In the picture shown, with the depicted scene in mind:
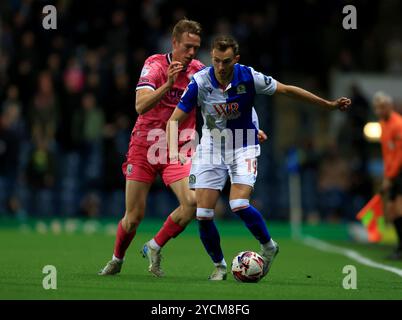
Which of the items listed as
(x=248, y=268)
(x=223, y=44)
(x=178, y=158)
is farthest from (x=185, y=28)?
(x=248, y=268)

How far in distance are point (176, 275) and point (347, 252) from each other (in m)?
5.51

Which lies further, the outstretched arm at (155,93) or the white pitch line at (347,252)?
the white pitch line at (347,252)

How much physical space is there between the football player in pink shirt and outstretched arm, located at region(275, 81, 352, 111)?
0.91 m

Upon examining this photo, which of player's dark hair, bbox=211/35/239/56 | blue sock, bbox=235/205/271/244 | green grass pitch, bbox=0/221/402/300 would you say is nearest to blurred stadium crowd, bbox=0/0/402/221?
green grass pitch, bbox=0/221/402/300

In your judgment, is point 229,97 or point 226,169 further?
point 226,169

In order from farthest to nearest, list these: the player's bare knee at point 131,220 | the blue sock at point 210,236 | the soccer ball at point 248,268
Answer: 1. the player's bare knee at point 131,220
2. the blue sock at point 210,236
3. the soccer ball at point 248,268

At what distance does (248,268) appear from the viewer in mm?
9570

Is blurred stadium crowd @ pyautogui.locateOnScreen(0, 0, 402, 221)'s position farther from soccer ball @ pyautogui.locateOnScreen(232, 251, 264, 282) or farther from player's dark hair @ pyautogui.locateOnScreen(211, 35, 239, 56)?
soccer ball @ pyautogui.locateOnScreen(232, 251, 264, 282)

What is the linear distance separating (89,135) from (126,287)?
40.8 ft

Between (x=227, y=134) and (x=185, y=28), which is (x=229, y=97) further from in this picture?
(x=185, y=28)

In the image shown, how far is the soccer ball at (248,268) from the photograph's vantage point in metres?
9.55

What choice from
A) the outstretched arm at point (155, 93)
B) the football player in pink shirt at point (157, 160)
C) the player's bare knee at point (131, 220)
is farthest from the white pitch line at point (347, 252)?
the outstretched arm at point (155, 93)

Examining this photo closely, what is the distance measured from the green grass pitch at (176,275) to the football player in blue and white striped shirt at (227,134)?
472mm

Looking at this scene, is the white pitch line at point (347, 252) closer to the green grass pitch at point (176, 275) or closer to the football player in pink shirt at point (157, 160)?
the green grass pitch at point (176, 275)
